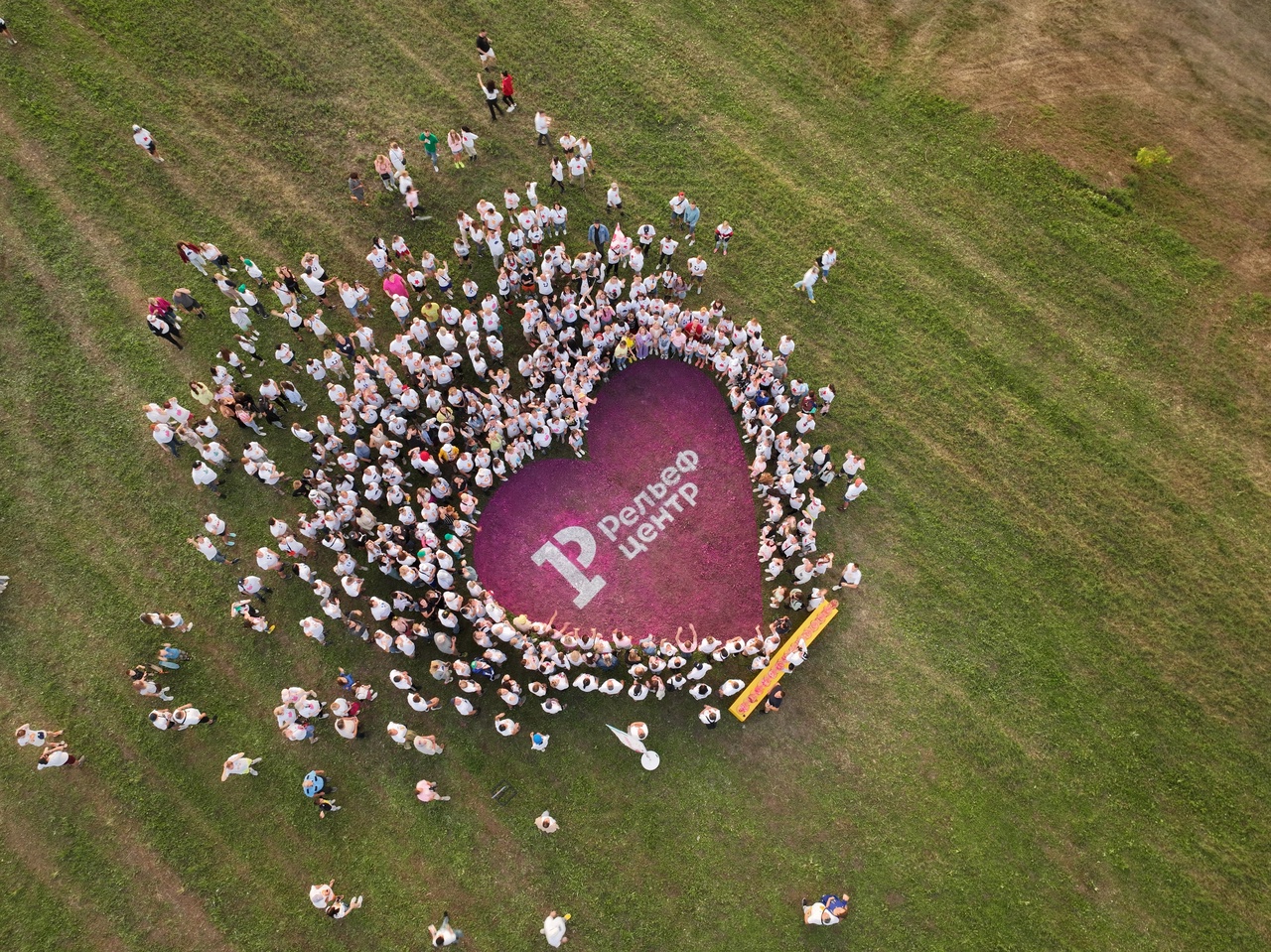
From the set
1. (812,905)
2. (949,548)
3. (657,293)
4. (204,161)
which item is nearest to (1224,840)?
(949,548)

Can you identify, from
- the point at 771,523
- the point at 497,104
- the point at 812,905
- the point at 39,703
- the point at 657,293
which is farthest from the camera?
the point at 497,104

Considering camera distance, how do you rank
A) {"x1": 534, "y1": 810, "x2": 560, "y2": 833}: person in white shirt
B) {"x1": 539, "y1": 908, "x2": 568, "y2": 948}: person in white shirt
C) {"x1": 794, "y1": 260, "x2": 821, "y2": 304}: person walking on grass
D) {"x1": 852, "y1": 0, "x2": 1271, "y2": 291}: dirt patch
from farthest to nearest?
{"x1": 852, "y1": 0, "x2": 1271, "y2": 291}: dirt patch, {"x1": 794, "y1": 260, "x2": 821, "y2": 304}: person walking on grass, {"x1": 534, "y1": 810, "x2": 560, "y2": 833}: person in white shirt, {"x1": 539, "y1": 908, "x2": 568, "y2": 948}: person in white shirt

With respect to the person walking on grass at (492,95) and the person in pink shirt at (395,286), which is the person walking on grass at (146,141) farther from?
the person walking on grass at (492,95)

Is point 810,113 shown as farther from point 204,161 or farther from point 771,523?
point 204,161

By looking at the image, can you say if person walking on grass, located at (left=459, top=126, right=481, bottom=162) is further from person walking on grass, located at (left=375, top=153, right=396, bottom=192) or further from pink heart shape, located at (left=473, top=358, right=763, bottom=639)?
pink heart shape, located at (left=473, top=358, right=763, bottom=639)

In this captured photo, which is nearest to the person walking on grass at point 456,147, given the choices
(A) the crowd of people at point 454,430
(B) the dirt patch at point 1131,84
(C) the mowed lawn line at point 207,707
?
(A) the crowd of people at point 454,430

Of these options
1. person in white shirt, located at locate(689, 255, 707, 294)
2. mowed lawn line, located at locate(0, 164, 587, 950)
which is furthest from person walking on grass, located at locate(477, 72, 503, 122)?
mowed lawn line, located at locate(0, 164, 587, 950)
